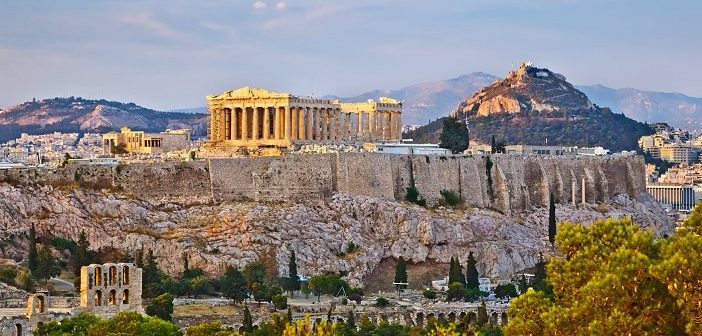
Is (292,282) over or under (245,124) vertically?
under

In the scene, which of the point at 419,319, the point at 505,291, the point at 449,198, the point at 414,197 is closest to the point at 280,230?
the point at 419,319

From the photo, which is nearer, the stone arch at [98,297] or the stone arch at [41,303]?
the stone arch at [41,303]

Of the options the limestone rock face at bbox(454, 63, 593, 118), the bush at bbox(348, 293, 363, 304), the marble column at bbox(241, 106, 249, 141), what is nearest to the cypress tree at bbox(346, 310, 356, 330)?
the bush at bbox(348, 293, 363, 304)

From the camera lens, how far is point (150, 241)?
229 feet

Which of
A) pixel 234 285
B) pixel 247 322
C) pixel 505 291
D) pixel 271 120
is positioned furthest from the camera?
pixel 271 120

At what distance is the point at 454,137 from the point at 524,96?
89.5m

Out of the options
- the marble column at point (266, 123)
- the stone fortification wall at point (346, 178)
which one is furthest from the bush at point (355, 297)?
the marble column at point (266, 123)

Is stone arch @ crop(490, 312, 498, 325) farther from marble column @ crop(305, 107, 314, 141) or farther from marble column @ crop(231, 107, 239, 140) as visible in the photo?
marble column @ crop(231, 107, 239, 140)

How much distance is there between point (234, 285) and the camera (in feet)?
211

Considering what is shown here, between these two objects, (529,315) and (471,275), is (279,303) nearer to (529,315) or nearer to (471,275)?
(471,275)

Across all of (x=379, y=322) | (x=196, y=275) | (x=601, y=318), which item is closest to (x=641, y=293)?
(x=601, y=318)

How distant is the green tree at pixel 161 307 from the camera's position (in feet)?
187

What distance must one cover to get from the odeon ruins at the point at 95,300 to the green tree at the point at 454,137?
43.8 metres

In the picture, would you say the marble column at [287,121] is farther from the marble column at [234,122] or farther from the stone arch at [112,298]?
the stone arch at [112,298]
